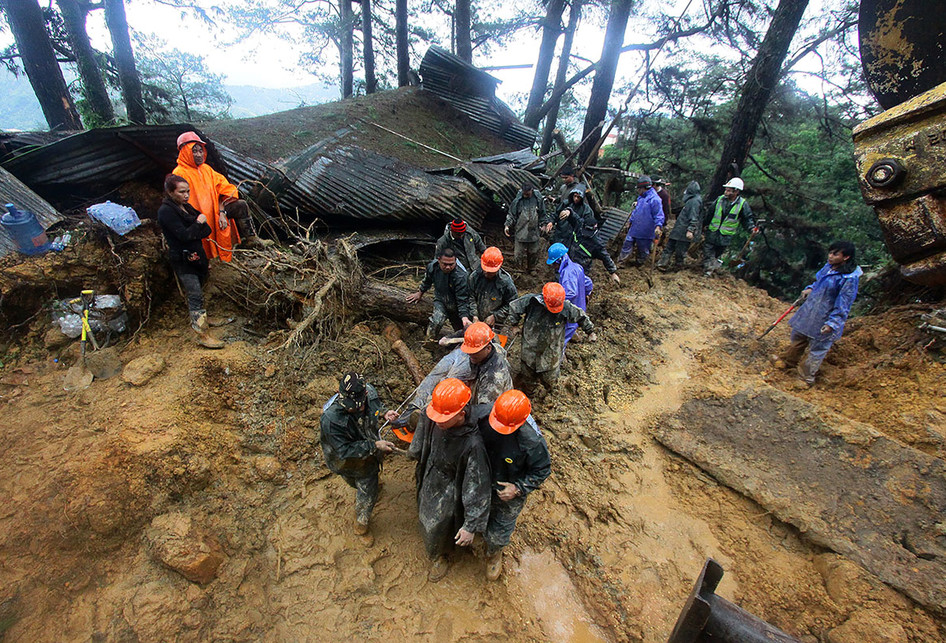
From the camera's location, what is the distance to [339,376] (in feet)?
14.4

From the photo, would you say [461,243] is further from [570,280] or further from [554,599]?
[554,599]

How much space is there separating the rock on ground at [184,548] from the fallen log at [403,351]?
2.31 meters

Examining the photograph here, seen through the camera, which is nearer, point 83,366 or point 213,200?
point 83,366

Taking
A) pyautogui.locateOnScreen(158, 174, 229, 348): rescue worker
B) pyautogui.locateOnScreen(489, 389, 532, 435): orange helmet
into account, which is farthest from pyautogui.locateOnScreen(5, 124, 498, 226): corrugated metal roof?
pyautogui.locateOnScreen(489, 389, 532, 435): orange helmet

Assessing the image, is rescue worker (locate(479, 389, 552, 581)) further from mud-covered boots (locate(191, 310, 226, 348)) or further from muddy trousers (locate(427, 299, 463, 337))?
mud-covered boots (locate(191, 310, 226, 348))

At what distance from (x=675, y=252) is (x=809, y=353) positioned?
356 cm

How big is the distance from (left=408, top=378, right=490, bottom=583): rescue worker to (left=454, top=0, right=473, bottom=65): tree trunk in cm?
1331

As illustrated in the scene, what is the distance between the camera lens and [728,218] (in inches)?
255

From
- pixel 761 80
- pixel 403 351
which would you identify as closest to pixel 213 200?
pixel 403 351

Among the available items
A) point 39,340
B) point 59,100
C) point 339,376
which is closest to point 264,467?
point 339,376

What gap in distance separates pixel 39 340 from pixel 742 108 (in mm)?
11339

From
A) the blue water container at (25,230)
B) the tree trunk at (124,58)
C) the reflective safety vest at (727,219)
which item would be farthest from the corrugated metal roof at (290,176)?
the tree trunk at (124,58)

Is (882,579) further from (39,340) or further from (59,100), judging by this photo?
(59,100)

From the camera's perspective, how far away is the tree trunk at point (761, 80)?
7301 millimetres
